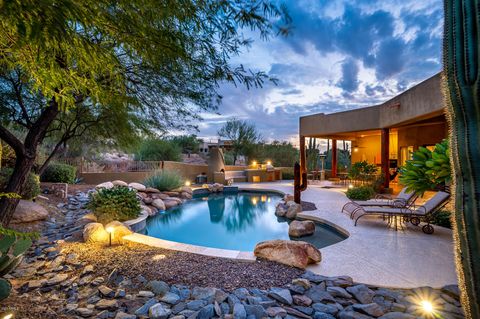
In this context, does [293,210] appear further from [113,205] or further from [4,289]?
[4,289]

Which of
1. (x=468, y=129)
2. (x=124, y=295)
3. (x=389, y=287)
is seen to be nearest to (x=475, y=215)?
(x=468, y=129)

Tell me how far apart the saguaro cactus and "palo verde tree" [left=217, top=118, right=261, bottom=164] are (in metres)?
23.1

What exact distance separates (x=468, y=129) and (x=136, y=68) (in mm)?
4140

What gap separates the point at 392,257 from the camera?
13.3 ft

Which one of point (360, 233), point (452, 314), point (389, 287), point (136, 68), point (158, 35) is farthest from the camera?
point (360, 233)

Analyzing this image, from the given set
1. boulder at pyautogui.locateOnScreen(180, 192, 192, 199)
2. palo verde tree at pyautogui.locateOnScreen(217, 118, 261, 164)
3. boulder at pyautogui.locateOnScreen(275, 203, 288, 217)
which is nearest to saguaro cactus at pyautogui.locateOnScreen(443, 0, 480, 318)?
boulder at pyautogui.locateOnScreen(275, 203, 288, 217)

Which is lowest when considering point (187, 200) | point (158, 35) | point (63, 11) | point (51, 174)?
point (187, 200)

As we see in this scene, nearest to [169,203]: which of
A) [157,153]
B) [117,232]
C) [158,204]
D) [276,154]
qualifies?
[158,204]

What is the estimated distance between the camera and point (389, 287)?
121 inches

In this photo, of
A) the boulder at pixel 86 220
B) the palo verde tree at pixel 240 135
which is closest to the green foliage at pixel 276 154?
the palo verde tree at pixel 240 135

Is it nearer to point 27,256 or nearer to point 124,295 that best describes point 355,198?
point 124,295

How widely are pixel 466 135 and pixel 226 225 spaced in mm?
7126

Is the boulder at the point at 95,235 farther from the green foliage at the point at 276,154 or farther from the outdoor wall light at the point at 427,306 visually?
the green foliage at the point at 276,154

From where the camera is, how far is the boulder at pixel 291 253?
144 inches
